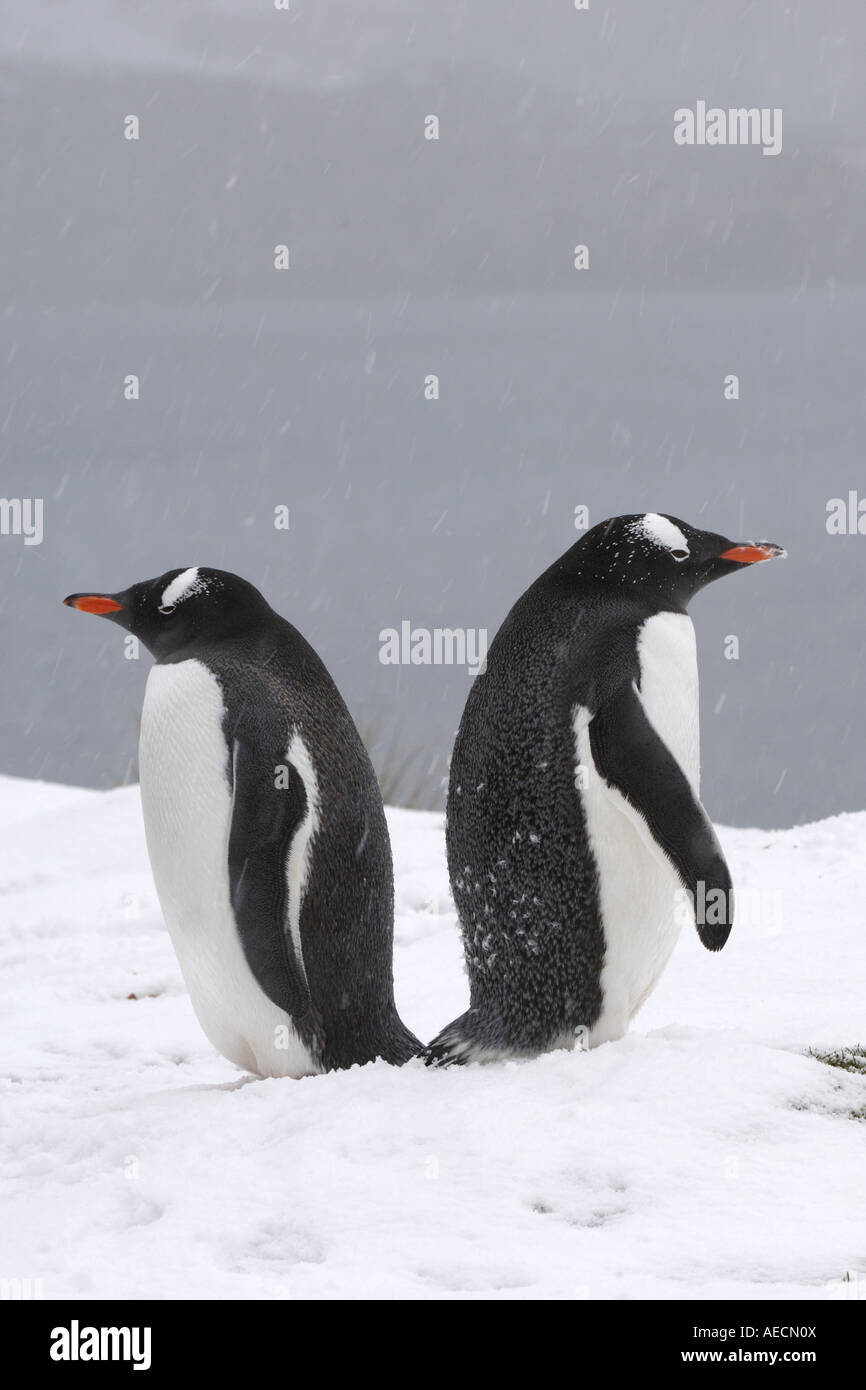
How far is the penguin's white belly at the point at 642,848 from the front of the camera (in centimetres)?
374

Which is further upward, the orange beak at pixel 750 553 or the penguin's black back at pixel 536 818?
the orange beak at pixel 750 553

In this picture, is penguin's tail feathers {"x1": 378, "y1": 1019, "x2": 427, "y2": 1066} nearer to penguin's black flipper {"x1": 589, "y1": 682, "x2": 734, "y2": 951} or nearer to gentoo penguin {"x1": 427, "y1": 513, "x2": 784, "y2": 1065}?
gentoo penguin {"x1": 427, "y1": 513, "x2": 784, "y2": 1065}

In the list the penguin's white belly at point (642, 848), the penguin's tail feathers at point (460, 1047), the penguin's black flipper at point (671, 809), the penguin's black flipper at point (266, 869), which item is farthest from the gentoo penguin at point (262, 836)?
the penguin's black flipper at point (671, 809)

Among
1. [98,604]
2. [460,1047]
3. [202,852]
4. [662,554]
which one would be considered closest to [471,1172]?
[460,1047]

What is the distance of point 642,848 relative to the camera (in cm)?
382

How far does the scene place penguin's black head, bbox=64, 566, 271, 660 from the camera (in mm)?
4199

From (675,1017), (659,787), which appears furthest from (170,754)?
(675,1017)

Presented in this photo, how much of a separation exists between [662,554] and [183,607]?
A: 1371 millimetres

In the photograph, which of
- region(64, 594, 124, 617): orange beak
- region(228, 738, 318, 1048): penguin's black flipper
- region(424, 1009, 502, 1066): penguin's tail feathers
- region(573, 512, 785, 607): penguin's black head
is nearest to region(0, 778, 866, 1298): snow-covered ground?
region(424, 1009, 502, 1066): penguin's tail feathers

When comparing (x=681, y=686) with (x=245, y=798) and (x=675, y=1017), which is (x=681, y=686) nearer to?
(x=245, y=798)

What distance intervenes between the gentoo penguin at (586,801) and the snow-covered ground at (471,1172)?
0.69 ft

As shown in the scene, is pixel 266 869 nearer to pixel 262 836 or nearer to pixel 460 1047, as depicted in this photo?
pixel 262 836

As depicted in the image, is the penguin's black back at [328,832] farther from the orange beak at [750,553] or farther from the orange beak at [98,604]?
the orange beak at [750,553]
